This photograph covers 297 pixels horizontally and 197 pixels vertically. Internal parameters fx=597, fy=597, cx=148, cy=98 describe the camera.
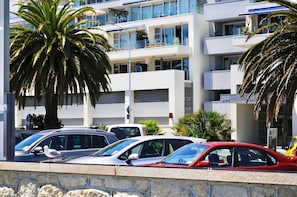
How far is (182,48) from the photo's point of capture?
51188 millimetres

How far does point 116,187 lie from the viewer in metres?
8.40

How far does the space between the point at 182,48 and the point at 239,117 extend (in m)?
9.86

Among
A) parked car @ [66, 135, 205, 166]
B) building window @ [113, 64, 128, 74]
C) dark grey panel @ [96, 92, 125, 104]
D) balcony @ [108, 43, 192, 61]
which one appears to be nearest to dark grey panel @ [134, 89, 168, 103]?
dark grey panel @ [96, 92, 125, 104]

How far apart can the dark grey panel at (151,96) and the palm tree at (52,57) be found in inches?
867

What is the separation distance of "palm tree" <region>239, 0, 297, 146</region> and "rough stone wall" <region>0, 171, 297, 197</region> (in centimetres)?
1416

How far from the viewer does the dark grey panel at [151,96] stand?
51.2m

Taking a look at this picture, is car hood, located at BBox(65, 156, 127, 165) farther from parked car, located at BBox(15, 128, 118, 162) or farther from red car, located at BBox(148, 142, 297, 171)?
parked car, located at BBox(15, 128, 118, 162)

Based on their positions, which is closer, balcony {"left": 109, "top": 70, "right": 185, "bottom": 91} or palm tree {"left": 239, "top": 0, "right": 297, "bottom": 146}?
palm tree {"left": 239, "top": 0, "right": 297, "bottom": 146}

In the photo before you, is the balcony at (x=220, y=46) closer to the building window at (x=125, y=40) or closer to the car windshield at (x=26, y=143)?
the building window at (x=125, y=40)

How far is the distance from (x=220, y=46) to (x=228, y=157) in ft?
123

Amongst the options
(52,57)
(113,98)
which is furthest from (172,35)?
(52,57)

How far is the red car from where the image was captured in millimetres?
13547

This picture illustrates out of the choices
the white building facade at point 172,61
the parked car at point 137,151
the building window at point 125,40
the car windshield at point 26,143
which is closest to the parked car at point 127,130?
the car windshield at point 26,143

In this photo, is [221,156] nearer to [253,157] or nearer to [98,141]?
[253,157]
